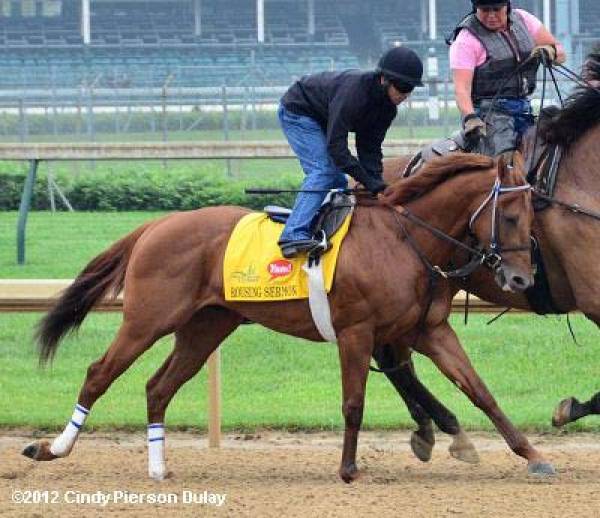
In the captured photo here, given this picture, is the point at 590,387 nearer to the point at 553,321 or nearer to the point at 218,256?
the point at 553,321

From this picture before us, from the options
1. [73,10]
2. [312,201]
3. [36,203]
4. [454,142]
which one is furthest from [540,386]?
[73,10]

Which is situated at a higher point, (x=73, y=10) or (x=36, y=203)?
(x=73, y=10)

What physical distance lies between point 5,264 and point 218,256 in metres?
6.51

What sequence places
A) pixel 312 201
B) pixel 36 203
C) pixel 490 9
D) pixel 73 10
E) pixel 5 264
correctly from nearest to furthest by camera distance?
pixel 312 201, pixel 490 9, pixel 5 264, pixel 36 203, pixel 73 10

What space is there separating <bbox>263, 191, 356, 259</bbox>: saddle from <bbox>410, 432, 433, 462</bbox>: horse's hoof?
1232 mm

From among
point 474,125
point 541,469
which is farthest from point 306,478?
point 474,125

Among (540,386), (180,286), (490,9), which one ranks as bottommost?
(540,386)

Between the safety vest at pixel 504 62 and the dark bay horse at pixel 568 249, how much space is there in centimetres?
33

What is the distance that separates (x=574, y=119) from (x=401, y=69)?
3.19 ft

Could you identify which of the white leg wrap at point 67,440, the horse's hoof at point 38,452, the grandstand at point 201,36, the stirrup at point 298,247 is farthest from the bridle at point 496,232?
the grandstand at point 201,36

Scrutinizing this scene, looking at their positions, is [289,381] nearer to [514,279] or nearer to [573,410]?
[573,410]

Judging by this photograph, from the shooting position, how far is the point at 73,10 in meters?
44.5

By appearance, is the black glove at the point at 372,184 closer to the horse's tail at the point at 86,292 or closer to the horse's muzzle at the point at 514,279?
the horse's muzzle at the point at 514,279

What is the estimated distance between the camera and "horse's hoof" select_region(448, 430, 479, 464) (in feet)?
23.9
